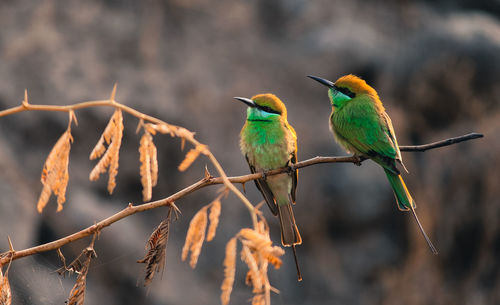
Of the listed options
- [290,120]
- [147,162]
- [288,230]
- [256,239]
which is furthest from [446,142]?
[290,120]

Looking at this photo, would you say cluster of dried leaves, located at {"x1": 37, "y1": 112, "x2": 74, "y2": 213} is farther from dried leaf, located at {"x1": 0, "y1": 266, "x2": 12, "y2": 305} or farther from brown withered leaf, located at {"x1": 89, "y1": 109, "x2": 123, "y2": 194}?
dried leaf, located at {"x1": 0, "y1": 266, "x2": 12, "y2": 305}

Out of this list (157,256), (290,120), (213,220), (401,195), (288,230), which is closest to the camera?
(213,220)

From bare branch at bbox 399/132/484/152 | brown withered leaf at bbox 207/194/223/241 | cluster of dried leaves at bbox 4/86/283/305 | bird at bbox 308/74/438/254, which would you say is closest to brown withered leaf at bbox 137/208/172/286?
cluster of dried leaves at bbox 4/86/283/305

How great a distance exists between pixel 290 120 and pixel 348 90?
2973 millimetres

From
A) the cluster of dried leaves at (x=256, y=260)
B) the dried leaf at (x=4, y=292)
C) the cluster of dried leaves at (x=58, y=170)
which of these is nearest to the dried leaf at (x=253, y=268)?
the cluster of dried leaves at (x=256, y=260)

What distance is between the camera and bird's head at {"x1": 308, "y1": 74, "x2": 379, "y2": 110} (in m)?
2.32

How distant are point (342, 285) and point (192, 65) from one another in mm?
2460

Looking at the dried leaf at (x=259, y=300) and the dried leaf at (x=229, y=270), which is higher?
the dried leaf at (x=229, y=270)

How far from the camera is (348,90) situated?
235 centimetres

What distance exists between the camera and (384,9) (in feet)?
18.3

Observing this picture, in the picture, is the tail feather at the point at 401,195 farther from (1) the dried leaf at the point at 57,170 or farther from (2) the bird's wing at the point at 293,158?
(1) the dried leaf at the point at 57,170

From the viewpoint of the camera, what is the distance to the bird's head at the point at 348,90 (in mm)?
2318

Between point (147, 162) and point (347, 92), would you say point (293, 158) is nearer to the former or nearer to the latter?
point (347, 92)

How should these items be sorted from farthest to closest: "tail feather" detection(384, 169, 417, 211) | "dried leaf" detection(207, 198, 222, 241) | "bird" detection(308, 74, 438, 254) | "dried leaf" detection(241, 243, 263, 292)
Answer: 1. "bird" detection(308, 74, 438, 254)
2. "tail feather" detection(384, 169, 417, 211)
3. "dried leaf" detection(207, 198, 222, 241)
4. "dried leaf" detection(241, 243, 263, 292)
